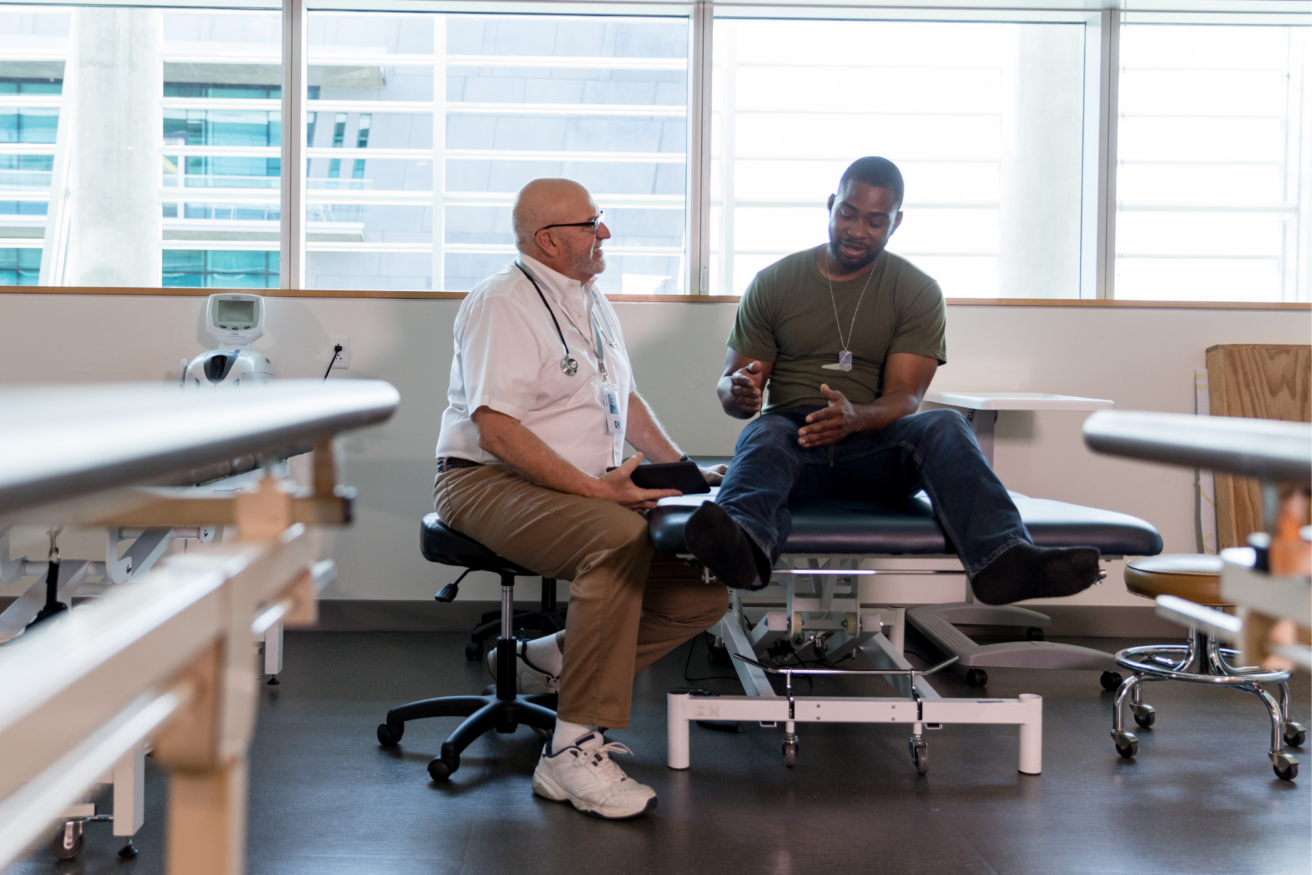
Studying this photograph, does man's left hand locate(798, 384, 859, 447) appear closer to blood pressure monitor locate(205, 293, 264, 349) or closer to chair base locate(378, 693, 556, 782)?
chair base locate(378, 693, 556, 782)

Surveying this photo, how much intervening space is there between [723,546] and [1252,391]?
251 cm

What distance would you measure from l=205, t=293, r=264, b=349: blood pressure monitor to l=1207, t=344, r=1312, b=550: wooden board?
124 inches

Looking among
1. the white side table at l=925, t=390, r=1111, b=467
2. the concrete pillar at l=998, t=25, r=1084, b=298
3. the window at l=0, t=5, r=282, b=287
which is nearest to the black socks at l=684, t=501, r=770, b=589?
the white side table at l=925, t=390, r=1111, b=467

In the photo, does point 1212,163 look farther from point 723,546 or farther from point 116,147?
point 116,147

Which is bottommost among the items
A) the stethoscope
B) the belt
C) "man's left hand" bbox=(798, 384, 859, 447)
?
A: the belt

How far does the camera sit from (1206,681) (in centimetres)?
229

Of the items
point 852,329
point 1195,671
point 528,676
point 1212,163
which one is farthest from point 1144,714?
point 1212,163

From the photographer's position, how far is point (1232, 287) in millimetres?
3768

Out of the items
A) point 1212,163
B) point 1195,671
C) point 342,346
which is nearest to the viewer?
point 1195,671

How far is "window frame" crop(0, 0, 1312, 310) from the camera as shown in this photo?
11.7 ft

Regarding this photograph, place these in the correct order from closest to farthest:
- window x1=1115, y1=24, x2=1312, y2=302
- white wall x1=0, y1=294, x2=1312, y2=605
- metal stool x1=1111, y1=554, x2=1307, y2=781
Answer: metal stool x1=1111, y1=554, x2=1307, y2=781 → white wall x1=0, y1=294, x2=1312, y2=605 → window x1=1115, y1=24, x2=1312, y2=302

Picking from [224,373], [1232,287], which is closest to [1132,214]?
[1232,287]

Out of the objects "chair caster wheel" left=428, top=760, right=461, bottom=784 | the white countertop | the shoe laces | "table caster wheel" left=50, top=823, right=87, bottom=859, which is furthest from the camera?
the white countertop

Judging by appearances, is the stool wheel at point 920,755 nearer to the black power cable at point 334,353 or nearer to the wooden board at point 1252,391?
the wooden board at point 1252,391
